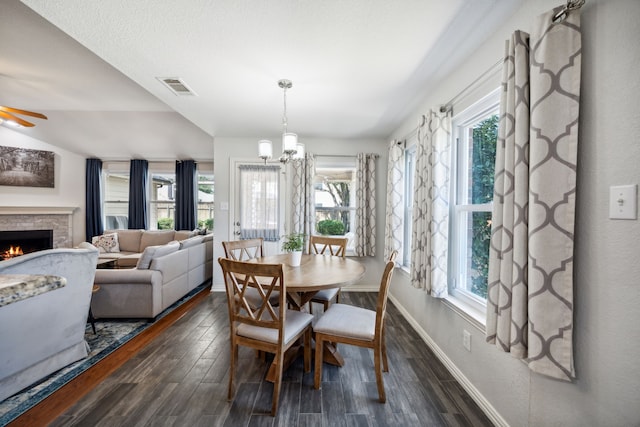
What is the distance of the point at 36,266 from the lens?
5.44 feet

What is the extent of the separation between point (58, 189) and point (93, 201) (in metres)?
0.58

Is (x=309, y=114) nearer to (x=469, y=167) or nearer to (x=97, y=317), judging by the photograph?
(x=469, y=167)

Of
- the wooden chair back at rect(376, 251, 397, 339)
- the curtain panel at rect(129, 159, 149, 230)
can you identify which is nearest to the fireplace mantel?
the curtain panel at rect(129, 159, 149, 230)

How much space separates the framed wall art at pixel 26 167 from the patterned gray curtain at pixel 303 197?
5090 millimetres

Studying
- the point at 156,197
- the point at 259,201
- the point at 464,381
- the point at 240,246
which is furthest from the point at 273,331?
the point at 156,197

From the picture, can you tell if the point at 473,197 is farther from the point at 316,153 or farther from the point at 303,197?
the point at 316,153

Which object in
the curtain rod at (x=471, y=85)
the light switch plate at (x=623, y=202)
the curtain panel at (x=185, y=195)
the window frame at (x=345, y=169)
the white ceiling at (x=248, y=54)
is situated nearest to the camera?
the light switch plate at (x=623, y=202)

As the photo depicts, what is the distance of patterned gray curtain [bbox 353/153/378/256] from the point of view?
3.91 meters

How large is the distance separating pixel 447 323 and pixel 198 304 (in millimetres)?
2964

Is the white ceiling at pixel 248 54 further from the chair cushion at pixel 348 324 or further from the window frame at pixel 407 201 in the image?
the chair cushion at pixel 348 324

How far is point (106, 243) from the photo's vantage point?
4785 millimetres

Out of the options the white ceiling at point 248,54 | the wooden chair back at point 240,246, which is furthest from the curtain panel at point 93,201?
the wooden chair back at point 240,246

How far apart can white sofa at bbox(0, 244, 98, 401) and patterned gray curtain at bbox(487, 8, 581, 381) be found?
2.46m

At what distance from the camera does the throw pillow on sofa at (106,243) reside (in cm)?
475
